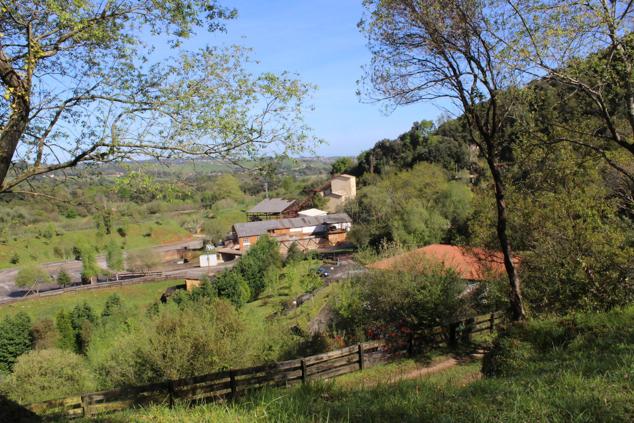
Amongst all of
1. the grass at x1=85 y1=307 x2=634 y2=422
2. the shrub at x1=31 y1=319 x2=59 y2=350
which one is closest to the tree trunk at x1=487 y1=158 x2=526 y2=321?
the grass at x1=85 y1=307 x2=634 y2=422

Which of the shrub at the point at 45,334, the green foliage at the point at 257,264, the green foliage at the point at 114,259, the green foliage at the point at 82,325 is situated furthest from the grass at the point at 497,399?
the green foliage at the point at 114,259

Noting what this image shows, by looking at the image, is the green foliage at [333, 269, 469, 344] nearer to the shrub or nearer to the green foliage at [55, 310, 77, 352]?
the shrub

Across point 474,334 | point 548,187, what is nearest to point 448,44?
point 548,187

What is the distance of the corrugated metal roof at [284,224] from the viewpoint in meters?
57.1

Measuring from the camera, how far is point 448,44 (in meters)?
9.10

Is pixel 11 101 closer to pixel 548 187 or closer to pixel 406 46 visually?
pixel 406 46

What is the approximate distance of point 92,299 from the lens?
3797cm

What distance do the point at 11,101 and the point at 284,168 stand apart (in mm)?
3190

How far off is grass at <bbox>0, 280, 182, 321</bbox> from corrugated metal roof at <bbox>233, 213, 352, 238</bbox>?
16242mm

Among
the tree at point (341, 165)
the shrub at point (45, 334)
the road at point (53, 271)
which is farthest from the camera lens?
the tree at point (341, 165)

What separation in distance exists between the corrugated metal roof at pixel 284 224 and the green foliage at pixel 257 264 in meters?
15.2

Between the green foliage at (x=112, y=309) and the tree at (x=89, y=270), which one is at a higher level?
the tree at (x=89, y=270)

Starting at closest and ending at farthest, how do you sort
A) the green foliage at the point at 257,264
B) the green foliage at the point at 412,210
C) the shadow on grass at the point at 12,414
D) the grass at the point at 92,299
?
the shadow on grass at the point at 12,414 < the grass at the point at 92,299 < the green foliage at the point at 257,264 < the green foliage at the point at 412,210

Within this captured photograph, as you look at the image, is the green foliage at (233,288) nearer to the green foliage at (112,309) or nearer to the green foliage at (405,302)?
the green foliage at (112,309)
